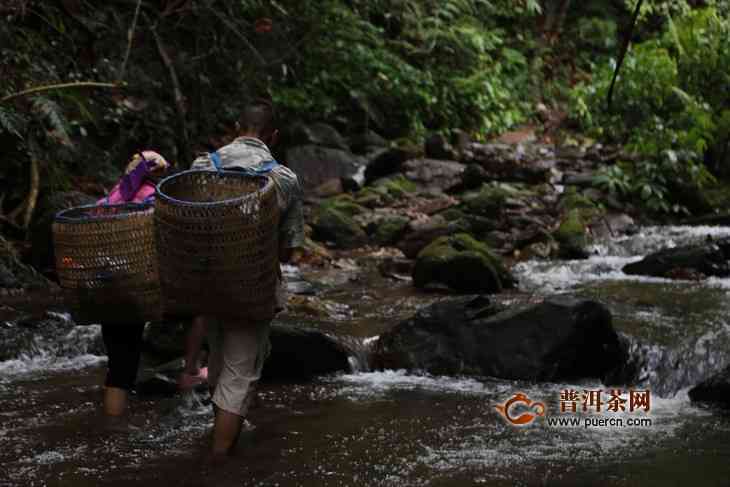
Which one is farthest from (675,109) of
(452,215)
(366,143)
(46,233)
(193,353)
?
(193,353)

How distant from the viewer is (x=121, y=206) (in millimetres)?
4957

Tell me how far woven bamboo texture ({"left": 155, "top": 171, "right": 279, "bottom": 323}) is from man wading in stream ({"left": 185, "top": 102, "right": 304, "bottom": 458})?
0.49 ft

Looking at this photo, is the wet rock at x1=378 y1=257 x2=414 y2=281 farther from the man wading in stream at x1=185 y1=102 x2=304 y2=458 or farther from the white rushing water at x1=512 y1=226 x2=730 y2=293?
the man wading in stream at x1=185 y1=102 x2=304 y2=458

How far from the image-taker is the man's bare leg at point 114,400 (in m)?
5.30

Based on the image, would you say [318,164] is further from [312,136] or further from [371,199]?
[371,199]

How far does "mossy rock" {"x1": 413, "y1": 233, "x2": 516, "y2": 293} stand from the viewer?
9703mm

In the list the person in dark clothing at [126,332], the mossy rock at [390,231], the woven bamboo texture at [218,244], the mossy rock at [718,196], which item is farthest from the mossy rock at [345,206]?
the woven bamboo texture at [218,244]

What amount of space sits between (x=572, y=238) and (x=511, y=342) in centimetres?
564

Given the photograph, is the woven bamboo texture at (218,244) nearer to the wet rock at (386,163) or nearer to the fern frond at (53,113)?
the fern frond at (53,113)

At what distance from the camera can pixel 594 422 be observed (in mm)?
5395

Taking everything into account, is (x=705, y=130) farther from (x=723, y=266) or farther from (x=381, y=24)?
(x=381, y=24)

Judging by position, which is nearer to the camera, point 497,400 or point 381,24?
point 497,400

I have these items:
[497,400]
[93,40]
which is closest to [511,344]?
[497,400]

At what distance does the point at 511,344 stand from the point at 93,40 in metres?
6.95
